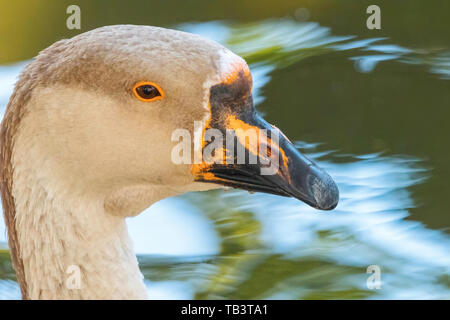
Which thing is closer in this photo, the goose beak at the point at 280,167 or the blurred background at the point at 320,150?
the goose beak at the point at 280,167

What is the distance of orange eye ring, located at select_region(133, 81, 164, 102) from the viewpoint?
2.84 metres

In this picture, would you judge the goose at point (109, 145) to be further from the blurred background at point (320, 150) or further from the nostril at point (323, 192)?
the blurred background at point (320, 150)

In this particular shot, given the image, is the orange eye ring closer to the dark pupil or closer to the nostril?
the dark pupil

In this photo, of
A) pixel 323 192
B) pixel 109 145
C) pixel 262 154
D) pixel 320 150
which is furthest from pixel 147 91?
pixel 320 150

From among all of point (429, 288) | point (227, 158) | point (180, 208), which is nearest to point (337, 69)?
point (180, 208)

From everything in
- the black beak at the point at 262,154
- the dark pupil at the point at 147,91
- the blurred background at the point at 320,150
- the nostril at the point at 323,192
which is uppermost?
the dark pupil at the point at 147,91

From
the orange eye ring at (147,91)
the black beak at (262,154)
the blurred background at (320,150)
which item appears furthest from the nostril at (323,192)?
the blurred background at (320,150)

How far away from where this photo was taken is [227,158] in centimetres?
292

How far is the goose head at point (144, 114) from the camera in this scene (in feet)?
9.33

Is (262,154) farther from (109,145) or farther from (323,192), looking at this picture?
(109,145)

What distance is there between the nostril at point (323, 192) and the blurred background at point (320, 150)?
51.9 inches

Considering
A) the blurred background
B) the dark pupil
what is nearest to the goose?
the dark pupil
